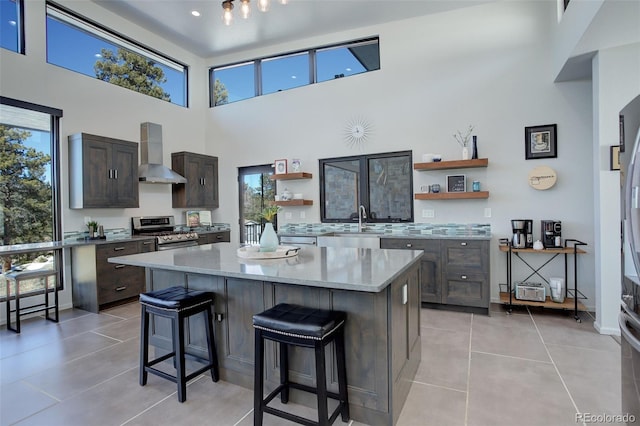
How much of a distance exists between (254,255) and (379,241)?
7.62ft

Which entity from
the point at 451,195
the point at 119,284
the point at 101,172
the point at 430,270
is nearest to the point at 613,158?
the point at 451,195

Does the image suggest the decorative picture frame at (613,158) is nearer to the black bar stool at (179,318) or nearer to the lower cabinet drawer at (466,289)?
the lower cabinet drawer at (466,289)

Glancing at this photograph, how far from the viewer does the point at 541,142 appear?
412cm

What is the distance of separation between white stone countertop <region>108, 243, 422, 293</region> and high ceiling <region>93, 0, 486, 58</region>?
12.2 feet

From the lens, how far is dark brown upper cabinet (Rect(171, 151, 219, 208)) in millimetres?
5934

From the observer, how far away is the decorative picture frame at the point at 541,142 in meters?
4.07

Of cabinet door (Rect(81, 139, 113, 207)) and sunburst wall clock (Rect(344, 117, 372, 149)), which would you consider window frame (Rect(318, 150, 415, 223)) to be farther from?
cabinet door (Rect(81, 139, 113, 207))

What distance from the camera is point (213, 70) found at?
670 cm

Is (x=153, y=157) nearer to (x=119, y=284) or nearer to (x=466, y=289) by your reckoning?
(x=119, y=284)

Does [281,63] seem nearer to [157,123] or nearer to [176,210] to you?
[157,123]

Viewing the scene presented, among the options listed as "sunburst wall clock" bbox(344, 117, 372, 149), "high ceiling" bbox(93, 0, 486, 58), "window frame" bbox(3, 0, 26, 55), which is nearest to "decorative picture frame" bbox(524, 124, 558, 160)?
"high ceiling" bbox(93, 0, 486, 58)

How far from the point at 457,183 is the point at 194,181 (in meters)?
4.48

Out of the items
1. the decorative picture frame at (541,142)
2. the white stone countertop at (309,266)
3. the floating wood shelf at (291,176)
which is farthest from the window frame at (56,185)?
the decorative picture frame at (541,142)

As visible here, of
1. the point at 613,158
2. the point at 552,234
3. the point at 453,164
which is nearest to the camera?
the point at 613,158
